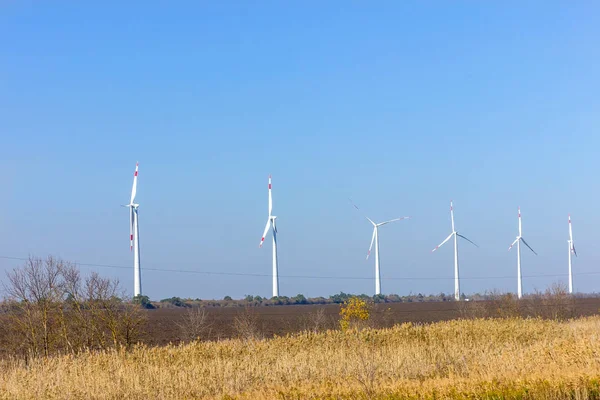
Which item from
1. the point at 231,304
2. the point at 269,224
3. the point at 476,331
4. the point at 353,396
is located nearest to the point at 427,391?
the point at 353,396

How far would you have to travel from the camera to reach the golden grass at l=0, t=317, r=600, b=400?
53.5 ft

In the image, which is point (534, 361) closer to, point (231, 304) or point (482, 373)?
point (482, 373)

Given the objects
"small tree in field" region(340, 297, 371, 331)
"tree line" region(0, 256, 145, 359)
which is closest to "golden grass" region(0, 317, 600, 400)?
"tree line" region(0, 256, 145, 359)

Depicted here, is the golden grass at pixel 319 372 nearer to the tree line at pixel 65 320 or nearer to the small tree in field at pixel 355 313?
the tree line at pixel 65 320

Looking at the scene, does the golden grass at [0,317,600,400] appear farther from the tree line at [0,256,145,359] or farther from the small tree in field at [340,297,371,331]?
the small tree in field at [340,297,371,331]

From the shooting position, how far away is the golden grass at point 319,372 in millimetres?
16297

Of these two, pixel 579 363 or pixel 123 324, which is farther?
pixel 123 324

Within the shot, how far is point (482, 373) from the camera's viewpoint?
62.0ft

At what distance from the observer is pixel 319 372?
854 inches

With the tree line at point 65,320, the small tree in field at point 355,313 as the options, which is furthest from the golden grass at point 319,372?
the small tree in field at point 355,313

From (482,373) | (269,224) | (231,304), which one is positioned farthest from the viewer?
(231,304)

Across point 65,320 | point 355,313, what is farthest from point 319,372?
point 355,313

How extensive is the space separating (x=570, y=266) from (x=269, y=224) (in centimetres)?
5232

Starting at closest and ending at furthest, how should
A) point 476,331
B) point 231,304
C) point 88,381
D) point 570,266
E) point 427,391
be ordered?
point 427,391 < point 88,381 < point 476,331 < point 570,266 < point 231,304
